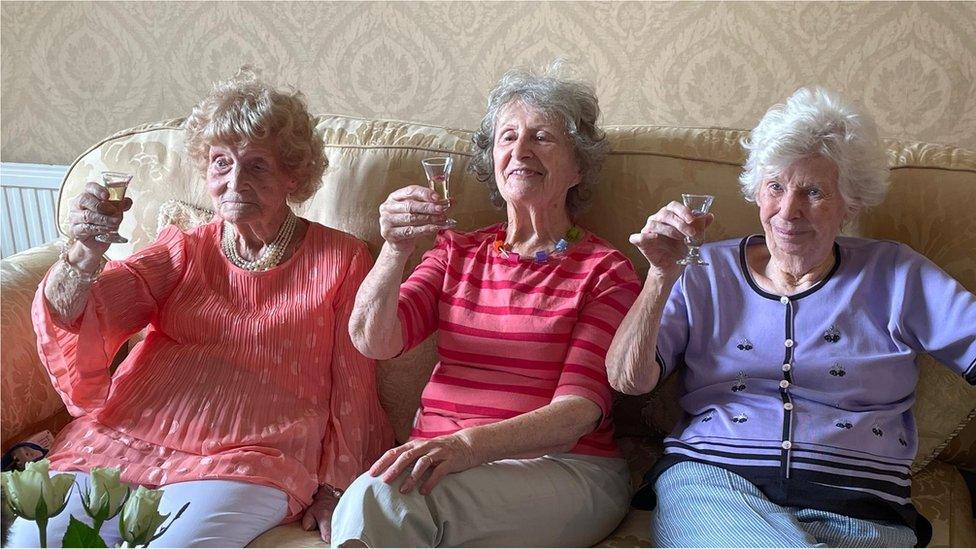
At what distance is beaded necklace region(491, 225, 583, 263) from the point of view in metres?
2.06

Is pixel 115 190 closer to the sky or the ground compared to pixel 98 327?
closer to the sky

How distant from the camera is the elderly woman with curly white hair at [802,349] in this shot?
178 centimetres

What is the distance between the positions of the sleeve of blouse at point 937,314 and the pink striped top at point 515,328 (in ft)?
1.67

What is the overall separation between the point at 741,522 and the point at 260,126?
48.3 inches

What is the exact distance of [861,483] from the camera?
178cm

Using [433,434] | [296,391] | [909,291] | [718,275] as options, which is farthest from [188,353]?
[909,291]

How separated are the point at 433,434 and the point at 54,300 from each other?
2.63 ft

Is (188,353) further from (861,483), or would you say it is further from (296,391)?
(861,483)

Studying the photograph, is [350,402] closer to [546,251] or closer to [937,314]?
[546,251]

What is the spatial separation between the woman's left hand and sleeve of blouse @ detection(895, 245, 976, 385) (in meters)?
0.85

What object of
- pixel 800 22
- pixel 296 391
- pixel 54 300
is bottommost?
pixel 296 391

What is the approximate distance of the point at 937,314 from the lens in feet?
6.02

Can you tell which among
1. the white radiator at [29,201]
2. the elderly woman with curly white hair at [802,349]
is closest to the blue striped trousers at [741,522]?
the elderly woman with curly white hair at [802,349]

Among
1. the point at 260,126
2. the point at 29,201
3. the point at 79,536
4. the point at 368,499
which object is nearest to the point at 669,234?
the point at 368,499
